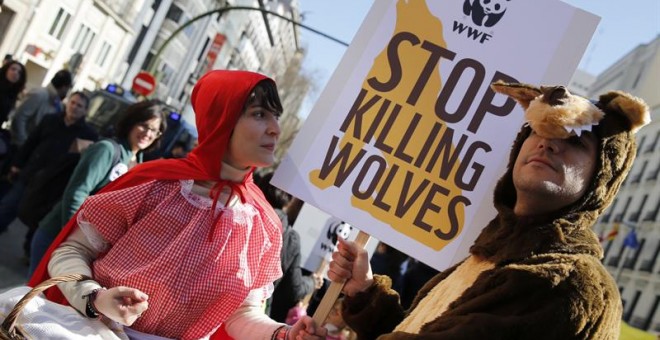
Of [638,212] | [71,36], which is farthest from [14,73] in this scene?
[638,212]

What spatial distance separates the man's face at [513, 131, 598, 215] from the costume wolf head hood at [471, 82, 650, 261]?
2 cm

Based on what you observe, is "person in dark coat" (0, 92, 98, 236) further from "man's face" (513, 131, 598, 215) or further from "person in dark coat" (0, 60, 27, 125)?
"man's face" (513, 131, 598, 215)

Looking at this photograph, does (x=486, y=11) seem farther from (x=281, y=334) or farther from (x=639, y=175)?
(x=639, y=175)

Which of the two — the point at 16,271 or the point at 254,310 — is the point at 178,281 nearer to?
the point at 254,310

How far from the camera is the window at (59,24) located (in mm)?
28938

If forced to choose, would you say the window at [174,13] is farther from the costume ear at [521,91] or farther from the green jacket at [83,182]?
the costume ear at [521,91]

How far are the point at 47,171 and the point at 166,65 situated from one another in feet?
136

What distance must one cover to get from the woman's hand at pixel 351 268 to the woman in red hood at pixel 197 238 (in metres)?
0.21

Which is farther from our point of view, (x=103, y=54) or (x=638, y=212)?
(x=638, y=212)

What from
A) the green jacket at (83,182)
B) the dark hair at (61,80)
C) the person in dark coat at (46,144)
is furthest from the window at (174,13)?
the green jacket at (83,182)

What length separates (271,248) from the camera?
113 inches

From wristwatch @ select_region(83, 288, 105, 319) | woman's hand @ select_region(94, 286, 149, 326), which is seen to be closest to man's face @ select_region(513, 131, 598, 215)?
woman's hand @ select_region(94, 286, 149, 326)

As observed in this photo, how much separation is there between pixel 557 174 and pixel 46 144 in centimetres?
542

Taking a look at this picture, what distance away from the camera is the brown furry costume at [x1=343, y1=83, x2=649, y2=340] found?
1840 millimetres
